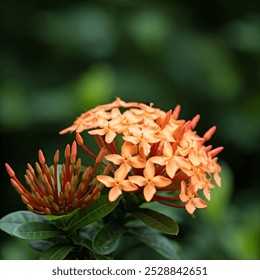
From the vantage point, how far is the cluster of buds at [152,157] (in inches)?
44.2

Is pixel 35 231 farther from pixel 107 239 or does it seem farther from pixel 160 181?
pixel 160 181

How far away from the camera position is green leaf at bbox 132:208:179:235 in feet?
3.94

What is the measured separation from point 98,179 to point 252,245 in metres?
0.73

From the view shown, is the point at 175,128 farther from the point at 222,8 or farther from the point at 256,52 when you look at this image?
the point at 222,8

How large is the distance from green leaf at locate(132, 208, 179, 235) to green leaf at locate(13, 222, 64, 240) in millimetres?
184

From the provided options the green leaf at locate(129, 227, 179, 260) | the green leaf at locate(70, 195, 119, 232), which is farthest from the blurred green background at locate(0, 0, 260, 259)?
the green leaf at locate(70, 195, 119, 232)

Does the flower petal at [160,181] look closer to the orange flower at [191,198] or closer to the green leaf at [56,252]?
the orange flower at [191,198]

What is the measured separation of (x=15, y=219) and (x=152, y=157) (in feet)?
1.10

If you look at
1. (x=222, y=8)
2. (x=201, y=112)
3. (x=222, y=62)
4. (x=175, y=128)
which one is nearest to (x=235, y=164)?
(x=201, y=112)

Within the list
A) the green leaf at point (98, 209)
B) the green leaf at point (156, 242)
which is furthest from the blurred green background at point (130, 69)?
the green leaf at point (98, 209)

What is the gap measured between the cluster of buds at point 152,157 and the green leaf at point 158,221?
0.04 meters

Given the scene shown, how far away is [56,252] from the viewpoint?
1.19 meters

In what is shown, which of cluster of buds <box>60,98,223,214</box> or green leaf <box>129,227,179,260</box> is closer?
cluster of buds <box>60,98,223,214</box>

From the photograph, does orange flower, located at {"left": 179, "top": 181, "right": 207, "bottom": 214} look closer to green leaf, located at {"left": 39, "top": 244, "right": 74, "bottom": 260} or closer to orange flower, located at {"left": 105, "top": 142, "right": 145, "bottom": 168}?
orange flower, located at {"left": 105, "top": 142, "right": 145, "bottom": 168}
